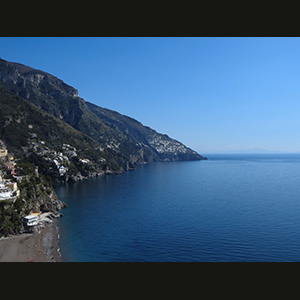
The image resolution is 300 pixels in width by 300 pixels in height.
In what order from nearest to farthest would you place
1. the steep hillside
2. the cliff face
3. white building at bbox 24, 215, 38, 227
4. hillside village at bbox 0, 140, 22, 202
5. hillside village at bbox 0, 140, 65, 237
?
hillside village at bbox 0, 140, 65, 237, white building at bbox 24, 215, 38, 227, hillside village at bbox 0, 140, 22, 202, the steep hillside, the cliff face

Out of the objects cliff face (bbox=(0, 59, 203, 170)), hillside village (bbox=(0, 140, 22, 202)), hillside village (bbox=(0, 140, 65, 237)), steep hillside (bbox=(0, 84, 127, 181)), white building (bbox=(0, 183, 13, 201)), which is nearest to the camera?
hillside village (bbox=(0, 140, 65, 237))

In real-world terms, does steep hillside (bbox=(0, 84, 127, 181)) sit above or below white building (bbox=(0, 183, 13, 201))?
above

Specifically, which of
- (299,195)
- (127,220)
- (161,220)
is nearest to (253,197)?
(299,195)

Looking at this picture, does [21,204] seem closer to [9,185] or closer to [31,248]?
[9,185]

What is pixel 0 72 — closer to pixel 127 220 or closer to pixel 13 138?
pixel 13 138

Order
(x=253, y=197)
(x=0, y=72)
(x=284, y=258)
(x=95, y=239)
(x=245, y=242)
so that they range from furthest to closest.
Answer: (x=0, y=72) → (x=253, y=197) → (x=95, y=239) → (x=245, y=242) → (x=284, y=258)

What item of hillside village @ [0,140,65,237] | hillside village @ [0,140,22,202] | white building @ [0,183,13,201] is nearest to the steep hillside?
hillside village @ [0,140,22,202]

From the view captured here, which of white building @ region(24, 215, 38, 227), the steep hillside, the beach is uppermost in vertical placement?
the steep hillside

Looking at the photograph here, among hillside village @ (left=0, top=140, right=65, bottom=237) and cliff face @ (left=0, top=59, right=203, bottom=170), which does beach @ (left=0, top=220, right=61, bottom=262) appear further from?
cliff face @ (left=0, top=59, right=203, bottom=170)

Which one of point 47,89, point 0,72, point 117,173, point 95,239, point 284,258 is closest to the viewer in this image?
point 284,258

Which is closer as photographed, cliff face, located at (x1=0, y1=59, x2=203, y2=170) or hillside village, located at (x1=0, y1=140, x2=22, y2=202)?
hillside village, located at (x1=0, y1=140, x2=22, y2=202)
